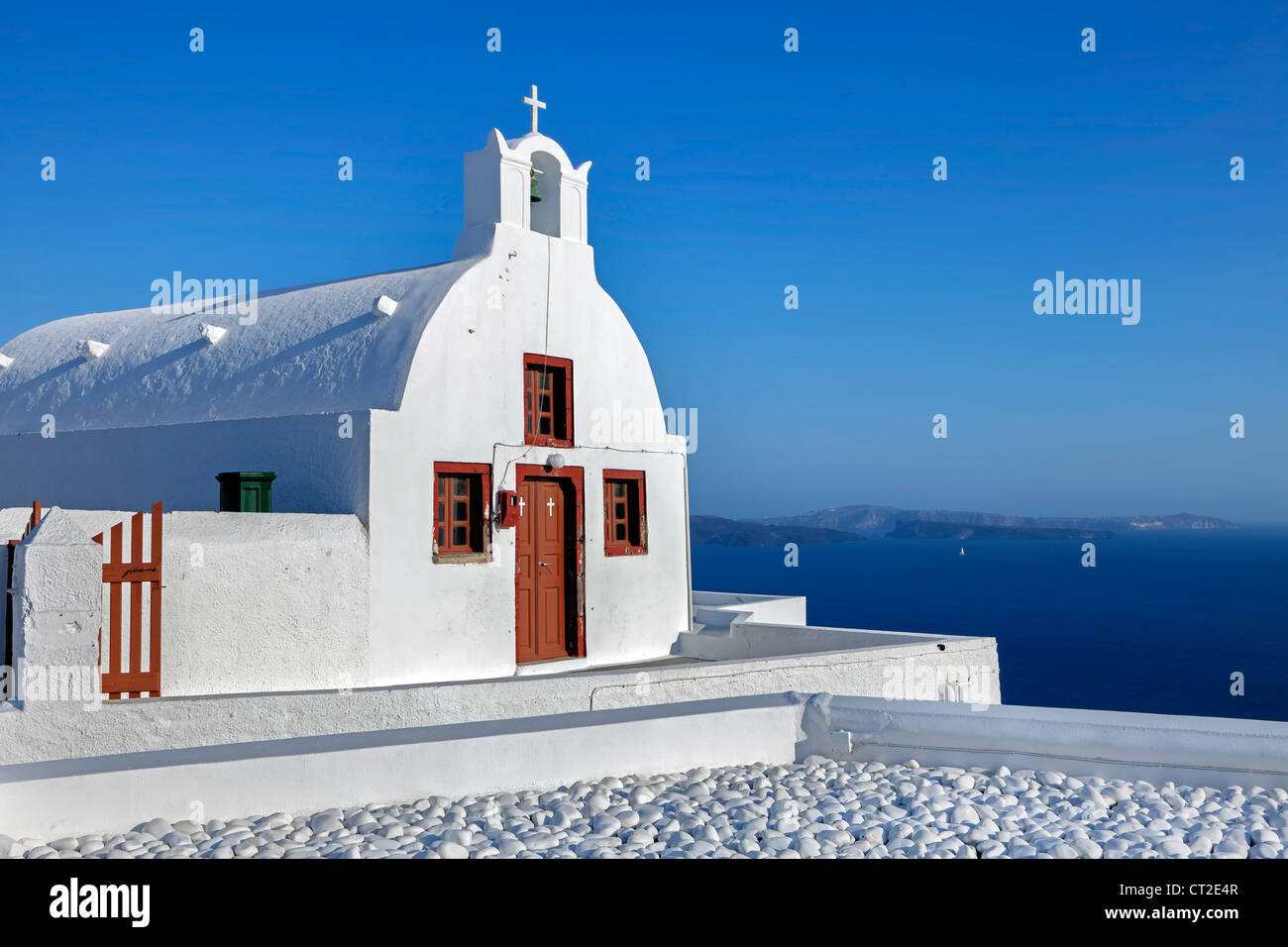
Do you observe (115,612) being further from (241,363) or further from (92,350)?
(92,350)

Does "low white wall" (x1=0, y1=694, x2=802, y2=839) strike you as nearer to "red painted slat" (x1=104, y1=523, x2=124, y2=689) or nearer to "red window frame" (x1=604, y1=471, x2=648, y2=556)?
"red painted slat" (x1=104, y1=523, x2=124, y2=689)

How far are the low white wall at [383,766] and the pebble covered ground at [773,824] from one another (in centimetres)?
12

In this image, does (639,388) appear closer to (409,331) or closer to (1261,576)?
(409,331)

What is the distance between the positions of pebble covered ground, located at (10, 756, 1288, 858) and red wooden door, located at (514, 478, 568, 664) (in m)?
5.82

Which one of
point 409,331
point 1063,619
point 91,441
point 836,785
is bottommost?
Answer: point 1063,619

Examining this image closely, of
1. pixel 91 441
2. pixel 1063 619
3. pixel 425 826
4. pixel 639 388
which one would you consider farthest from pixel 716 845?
pixel 1063 619

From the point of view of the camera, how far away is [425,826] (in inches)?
231

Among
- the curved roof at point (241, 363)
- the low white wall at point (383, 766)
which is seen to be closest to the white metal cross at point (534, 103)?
the curved roof at point (241, 363)

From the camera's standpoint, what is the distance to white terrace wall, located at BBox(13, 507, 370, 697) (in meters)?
9.23

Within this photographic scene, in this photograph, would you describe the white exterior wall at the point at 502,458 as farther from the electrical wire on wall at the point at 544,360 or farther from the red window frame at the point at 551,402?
the red window frame at the point at 551,402

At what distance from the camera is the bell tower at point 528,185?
42.1ft

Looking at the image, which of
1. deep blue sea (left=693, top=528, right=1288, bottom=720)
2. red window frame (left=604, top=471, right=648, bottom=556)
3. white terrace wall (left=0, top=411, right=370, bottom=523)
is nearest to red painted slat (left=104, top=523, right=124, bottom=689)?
white terrace wall (left=0, top=411, right=370, bottom=523)

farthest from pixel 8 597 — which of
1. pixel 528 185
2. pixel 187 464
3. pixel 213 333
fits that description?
pixel 528 185
